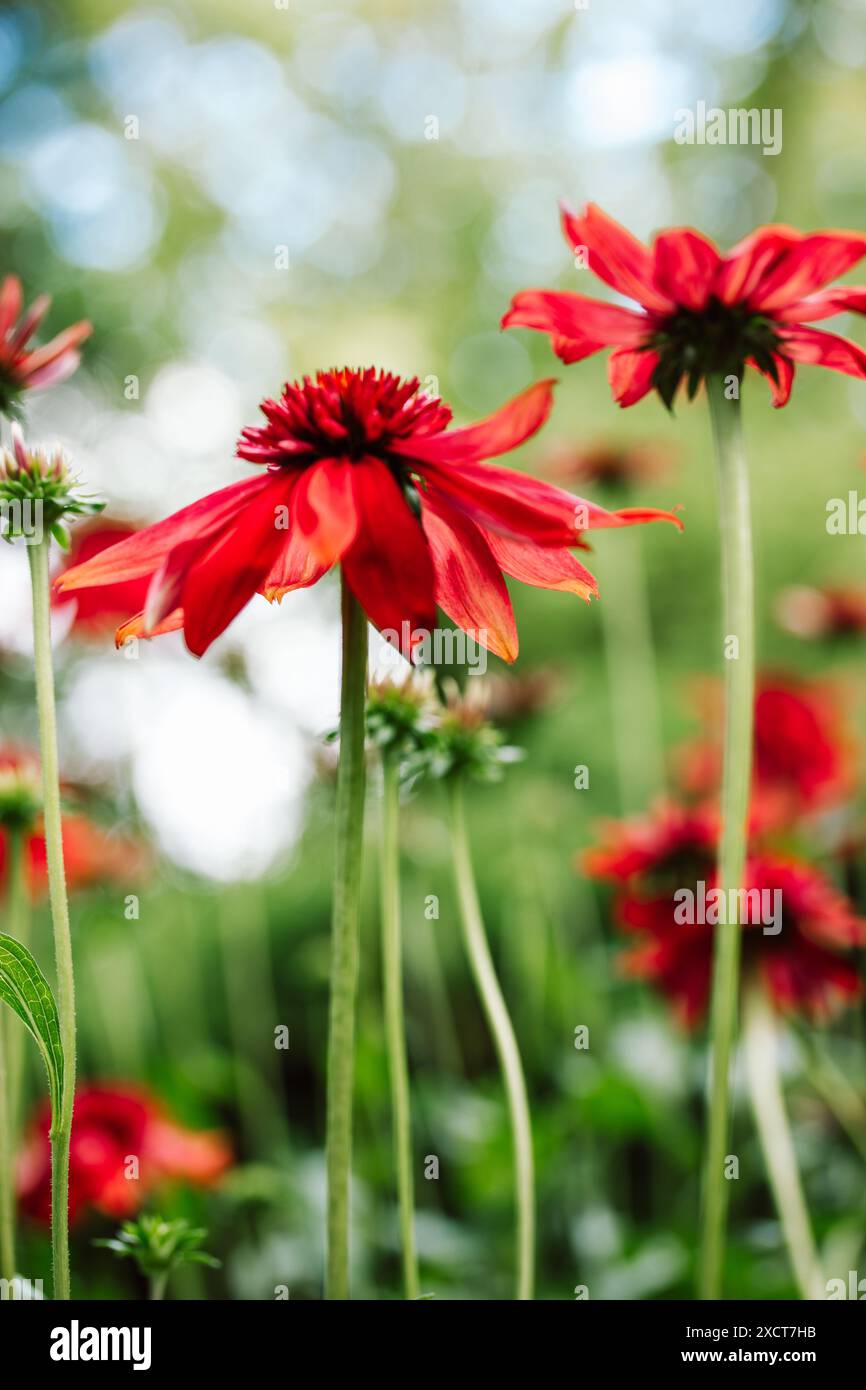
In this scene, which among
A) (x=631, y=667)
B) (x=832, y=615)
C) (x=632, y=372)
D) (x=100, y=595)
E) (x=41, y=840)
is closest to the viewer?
(x=632, y=372)

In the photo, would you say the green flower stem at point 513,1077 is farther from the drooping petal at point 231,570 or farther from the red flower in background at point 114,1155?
the red flower in background at point 114,1155

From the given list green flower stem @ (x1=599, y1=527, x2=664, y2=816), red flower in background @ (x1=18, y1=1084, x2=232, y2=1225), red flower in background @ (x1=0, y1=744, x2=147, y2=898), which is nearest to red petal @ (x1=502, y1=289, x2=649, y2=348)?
red flower in background @ (x1=0, y1=744, x2=147, y2=898)

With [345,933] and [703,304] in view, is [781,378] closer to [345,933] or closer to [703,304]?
[703,304]

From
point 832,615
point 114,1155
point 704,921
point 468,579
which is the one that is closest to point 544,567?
point 468,579

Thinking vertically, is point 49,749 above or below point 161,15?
below
